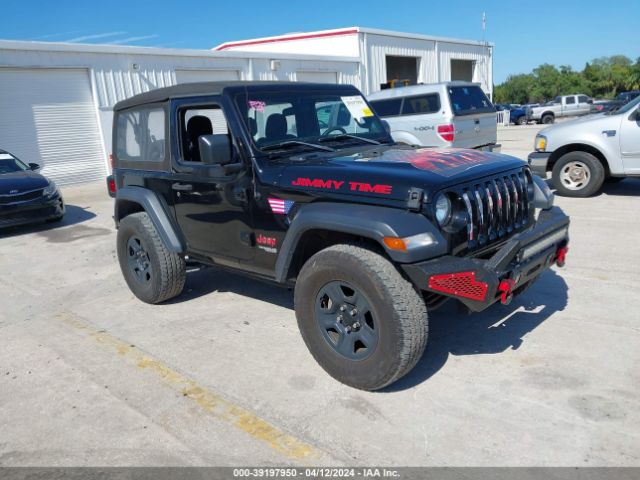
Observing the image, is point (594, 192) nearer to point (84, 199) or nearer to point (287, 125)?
point (287, 125)

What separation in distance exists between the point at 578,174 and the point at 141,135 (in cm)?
698

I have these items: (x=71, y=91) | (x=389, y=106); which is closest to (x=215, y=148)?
(x=389, y=106)

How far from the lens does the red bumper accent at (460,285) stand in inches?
116

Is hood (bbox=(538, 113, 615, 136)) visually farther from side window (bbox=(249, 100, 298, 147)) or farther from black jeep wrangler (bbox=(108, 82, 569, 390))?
side window (bbox=(249, 100, 298, 147))

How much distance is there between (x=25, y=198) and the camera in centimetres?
888

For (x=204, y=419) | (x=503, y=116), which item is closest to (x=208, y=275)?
(x=204, y=419)

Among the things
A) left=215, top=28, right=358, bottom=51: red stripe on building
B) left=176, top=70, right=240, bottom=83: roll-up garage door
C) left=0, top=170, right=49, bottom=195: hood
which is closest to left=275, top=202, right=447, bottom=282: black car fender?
left=0, top=170, right=49, bottom=195: hood

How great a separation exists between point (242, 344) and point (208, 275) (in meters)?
1.95

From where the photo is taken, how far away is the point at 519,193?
3.73 metres

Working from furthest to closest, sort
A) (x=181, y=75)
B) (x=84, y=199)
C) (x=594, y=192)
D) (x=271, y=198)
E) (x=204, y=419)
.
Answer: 1. (x=181, y=75)
2. (x=84, y=199)
3. (x=594, y=192)
4. (x=271, y=198)
5. (x=204, y=419)

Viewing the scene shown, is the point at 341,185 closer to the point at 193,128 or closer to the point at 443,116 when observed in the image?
the point at 193,128

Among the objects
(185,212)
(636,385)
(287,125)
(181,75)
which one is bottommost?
(636,385)

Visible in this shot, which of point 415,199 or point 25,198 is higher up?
point 415,199

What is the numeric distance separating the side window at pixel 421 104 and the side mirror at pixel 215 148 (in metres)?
7.48
